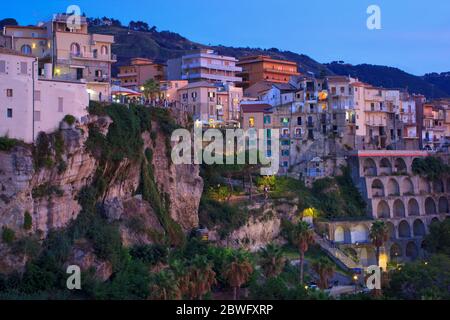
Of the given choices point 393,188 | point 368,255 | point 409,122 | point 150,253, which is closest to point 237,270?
point 150,253

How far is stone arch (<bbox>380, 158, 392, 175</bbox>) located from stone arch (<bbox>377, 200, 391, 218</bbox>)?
Result: 3.98 meters

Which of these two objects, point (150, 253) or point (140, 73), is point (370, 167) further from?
point (150, 253)

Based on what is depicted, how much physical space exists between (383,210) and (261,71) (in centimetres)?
3349

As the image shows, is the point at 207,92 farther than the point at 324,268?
Yes

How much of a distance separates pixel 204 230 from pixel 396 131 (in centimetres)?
4077

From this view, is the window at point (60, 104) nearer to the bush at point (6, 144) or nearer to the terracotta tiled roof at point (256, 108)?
the bush at point (6, 144)

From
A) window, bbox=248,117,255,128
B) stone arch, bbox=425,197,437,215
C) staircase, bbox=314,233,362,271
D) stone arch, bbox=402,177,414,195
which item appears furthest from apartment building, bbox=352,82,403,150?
staircase, bbox=314,233,362,271

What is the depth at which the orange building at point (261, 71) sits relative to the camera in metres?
118

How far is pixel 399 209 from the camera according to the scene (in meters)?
95.1

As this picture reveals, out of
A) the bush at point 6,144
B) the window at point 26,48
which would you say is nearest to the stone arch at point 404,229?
the window at point 26,48

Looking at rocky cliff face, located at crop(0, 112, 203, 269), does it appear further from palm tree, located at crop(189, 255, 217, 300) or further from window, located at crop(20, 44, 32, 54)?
window, located at crop(20, 44, 32, 54)

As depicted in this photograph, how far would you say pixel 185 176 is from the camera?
7375cm
